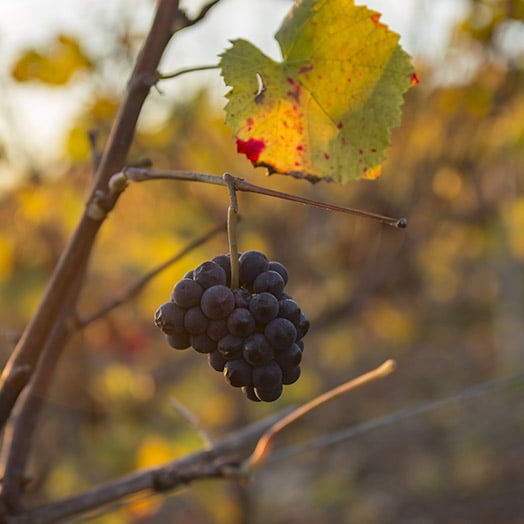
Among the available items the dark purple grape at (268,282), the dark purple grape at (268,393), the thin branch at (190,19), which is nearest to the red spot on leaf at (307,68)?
the thin branch at (190,19)

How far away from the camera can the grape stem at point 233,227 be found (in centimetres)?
65

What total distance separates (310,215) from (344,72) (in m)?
3.99

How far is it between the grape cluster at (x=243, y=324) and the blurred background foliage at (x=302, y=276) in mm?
406

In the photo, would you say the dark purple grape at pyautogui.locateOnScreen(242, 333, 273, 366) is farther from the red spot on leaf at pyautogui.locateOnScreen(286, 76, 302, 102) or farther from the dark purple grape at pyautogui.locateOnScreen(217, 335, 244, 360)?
the red spot on leaf at pyautogui.locateOnScreen(286, 76, 302, 102)

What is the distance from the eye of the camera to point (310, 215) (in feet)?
15.8

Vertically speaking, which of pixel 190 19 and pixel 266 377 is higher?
pixel 190 19

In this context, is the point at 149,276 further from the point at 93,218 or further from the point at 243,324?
the point at 243,324

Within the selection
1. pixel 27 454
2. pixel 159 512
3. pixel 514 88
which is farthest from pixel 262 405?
pixel 27 454

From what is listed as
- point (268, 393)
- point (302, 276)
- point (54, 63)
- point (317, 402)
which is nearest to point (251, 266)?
point (268, 393)

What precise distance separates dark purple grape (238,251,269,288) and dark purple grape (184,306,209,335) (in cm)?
6

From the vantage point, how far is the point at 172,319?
0.72 m

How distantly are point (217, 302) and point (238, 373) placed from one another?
74 mm

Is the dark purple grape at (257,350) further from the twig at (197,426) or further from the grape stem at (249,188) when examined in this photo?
the twig at (197,426)

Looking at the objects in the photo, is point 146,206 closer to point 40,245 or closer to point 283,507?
point 40,245
